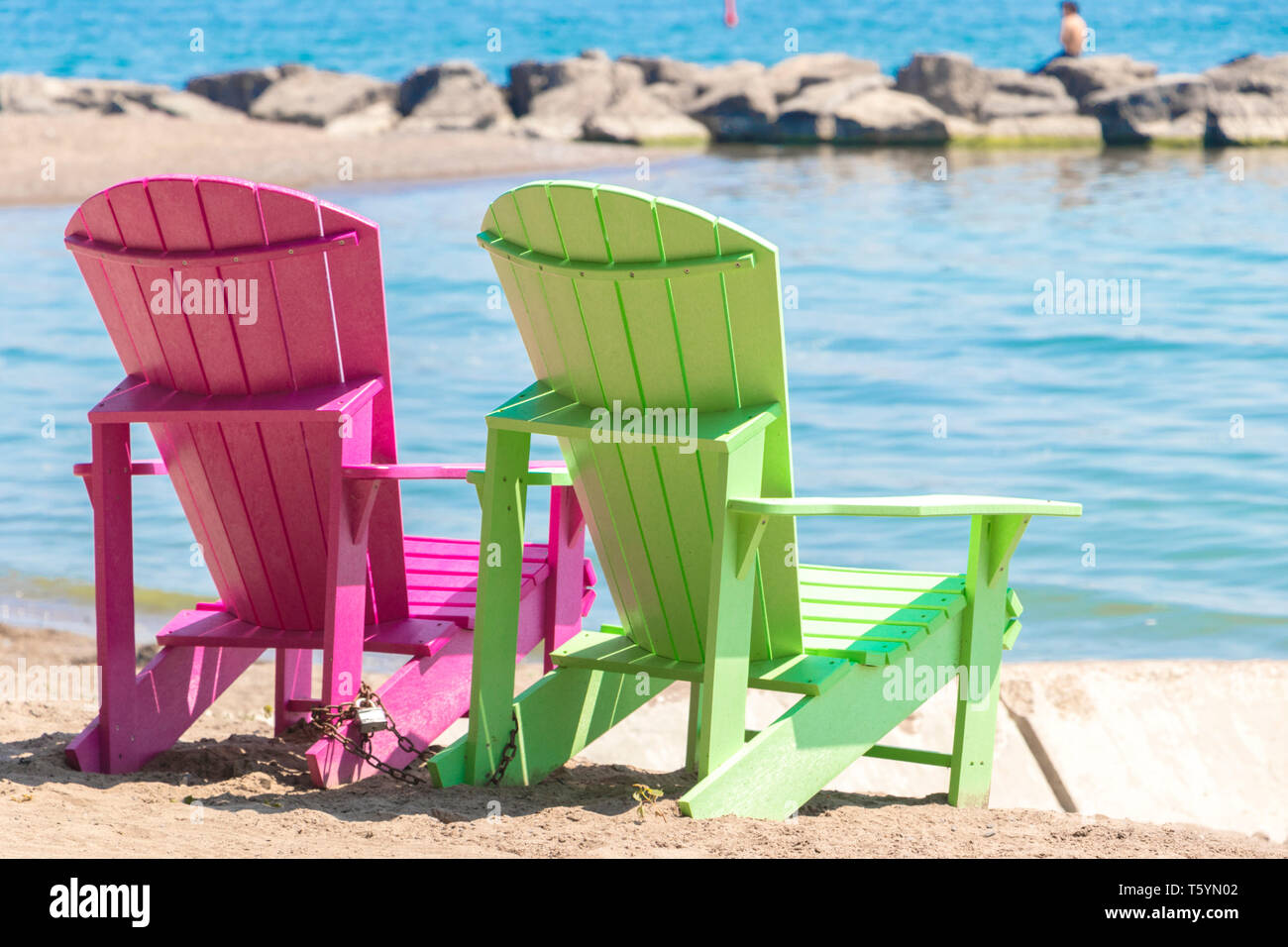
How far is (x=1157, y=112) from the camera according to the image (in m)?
21.2

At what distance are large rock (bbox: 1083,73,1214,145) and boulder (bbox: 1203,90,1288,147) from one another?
120mm

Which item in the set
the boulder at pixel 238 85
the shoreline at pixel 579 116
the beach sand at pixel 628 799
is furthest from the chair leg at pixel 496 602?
the boulder at pixel 238 85

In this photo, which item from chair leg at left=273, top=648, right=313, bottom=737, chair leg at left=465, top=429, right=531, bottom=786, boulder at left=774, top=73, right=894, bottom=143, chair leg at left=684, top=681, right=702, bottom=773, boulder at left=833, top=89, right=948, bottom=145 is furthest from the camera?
boulder at left=774, top=73, right=894, bottom=143

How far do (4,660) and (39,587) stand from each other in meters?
1.27

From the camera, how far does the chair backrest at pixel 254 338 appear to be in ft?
9.91

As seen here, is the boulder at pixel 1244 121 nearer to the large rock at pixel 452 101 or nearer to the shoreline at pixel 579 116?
the shoreline at pixel 579 116

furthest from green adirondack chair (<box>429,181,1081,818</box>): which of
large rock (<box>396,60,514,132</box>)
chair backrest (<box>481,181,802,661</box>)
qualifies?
large rock (<box>396,60,514,132</box>)

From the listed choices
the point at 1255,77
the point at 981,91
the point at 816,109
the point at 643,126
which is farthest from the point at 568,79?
the point at 1255,77

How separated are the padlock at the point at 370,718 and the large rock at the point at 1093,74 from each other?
21.8m

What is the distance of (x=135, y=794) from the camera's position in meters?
3.06

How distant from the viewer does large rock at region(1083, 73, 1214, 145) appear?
20969 millimetres

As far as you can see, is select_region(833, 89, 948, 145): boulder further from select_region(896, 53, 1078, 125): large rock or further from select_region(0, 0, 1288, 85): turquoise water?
select_region(0, 0, 1288, 85): turquoise water

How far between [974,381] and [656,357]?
7.06 meters

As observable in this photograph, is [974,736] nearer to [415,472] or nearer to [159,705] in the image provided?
[415,472]
